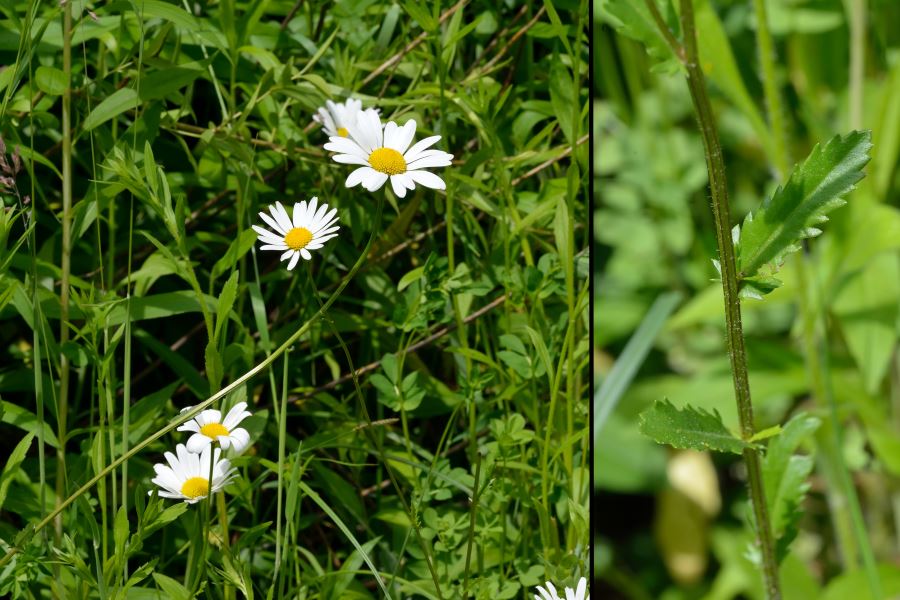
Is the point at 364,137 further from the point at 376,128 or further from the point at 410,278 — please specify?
the point at 410,278

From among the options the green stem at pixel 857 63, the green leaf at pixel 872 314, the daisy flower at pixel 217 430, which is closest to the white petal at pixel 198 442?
the daisy flower at pixel 217 430

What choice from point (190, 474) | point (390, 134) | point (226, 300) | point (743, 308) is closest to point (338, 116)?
point (390, 134)

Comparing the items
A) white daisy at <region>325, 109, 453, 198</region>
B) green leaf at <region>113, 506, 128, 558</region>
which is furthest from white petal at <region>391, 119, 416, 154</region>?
green leaf at <region>113, 506, 128, 558</region>

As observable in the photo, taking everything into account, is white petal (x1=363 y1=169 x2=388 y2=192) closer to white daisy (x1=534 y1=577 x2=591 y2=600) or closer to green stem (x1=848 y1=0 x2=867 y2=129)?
white daisy (x1=534 y1=577 x2=591 y2=600)

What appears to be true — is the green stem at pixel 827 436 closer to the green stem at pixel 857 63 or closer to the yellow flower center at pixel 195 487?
the green stem at pixel 857 63

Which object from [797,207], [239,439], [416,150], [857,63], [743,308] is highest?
[857,63]

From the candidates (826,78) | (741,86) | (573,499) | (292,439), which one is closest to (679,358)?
(826,78)

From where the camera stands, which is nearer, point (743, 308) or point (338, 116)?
point (338, 116)
